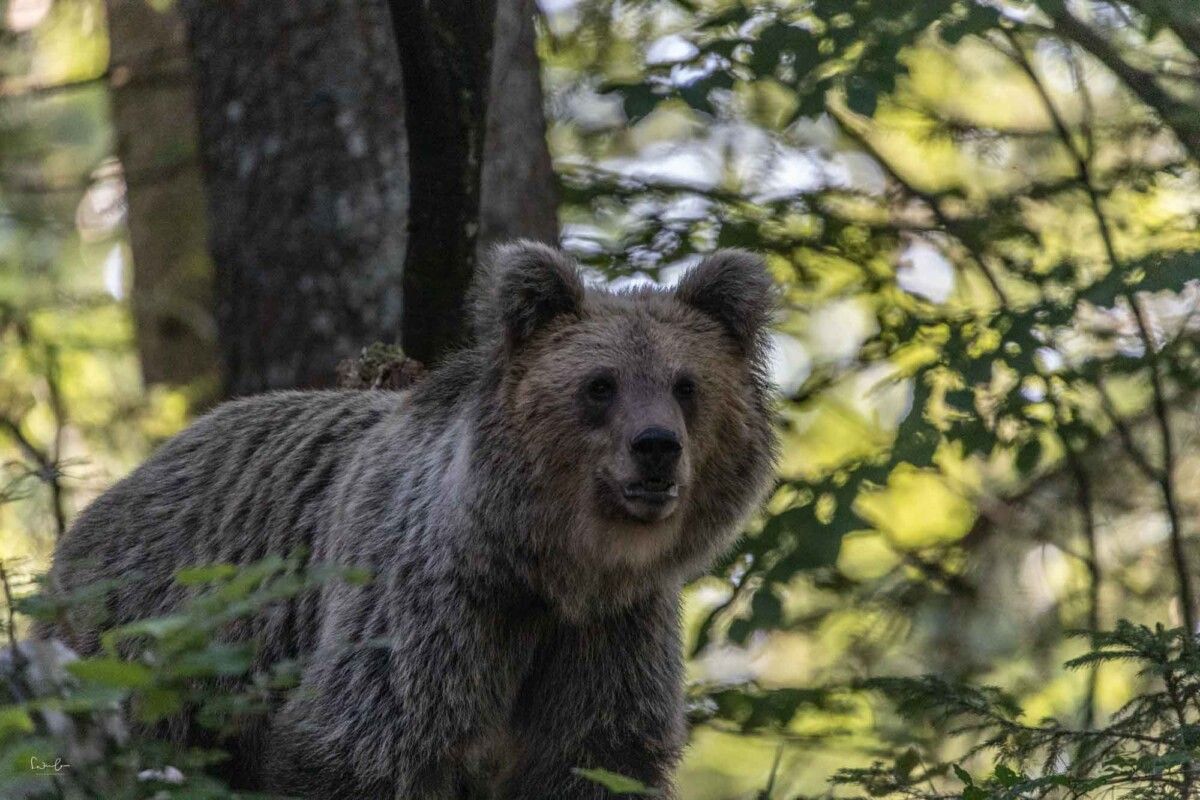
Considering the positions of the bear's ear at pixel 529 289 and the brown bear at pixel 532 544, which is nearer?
the brown bear at pixel 532 544

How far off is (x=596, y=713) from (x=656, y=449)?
110 centimetres

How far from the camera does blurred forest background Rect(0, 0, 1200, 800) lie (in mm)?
6523

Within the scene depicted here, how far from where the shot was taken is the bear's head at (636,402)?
207 inches

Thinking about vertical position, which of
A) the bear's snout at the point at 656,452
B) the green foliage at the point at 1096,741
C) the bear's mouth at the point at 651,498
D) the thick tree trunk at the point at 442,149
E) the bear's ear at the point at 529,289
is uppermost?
the thick tree trunk at the point at 442,149

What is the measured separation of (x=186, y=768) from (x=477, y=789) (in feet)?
6.99

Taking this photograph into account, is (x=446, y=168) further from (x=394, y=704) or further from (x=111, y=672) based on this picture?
(x=111, y=672)

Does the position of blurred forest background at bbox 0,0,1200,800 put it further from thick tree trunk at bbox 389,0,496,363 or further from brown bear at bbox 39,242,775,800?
brown bear at bbox 39,242,775,800

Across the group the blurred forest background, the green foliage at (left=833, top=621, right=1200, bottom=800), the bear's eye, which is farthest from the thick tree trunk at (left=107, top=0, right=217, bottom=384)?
the green foliage at (left=833, top=621, right=1200, bottom=800)

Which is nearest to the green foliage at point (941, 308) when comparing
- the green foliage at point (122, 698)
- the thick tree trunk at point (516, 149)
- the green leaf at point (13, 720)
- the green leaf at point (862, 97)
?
the green leaf at point (862, 97)

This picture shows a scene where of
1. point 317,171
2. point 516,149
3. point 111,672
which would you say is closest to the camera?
point 111,672

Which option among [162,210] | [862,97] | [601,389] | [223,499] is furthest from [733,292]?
[162,210]

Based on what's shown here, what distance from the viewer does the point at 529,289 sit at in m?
5.55

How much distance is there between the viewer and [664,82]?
7.16m

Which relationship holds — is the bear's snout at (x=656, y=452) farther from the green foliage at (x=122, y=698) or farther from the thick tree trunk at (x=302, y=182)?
the thick tree trunk at (x=302, y=182)
